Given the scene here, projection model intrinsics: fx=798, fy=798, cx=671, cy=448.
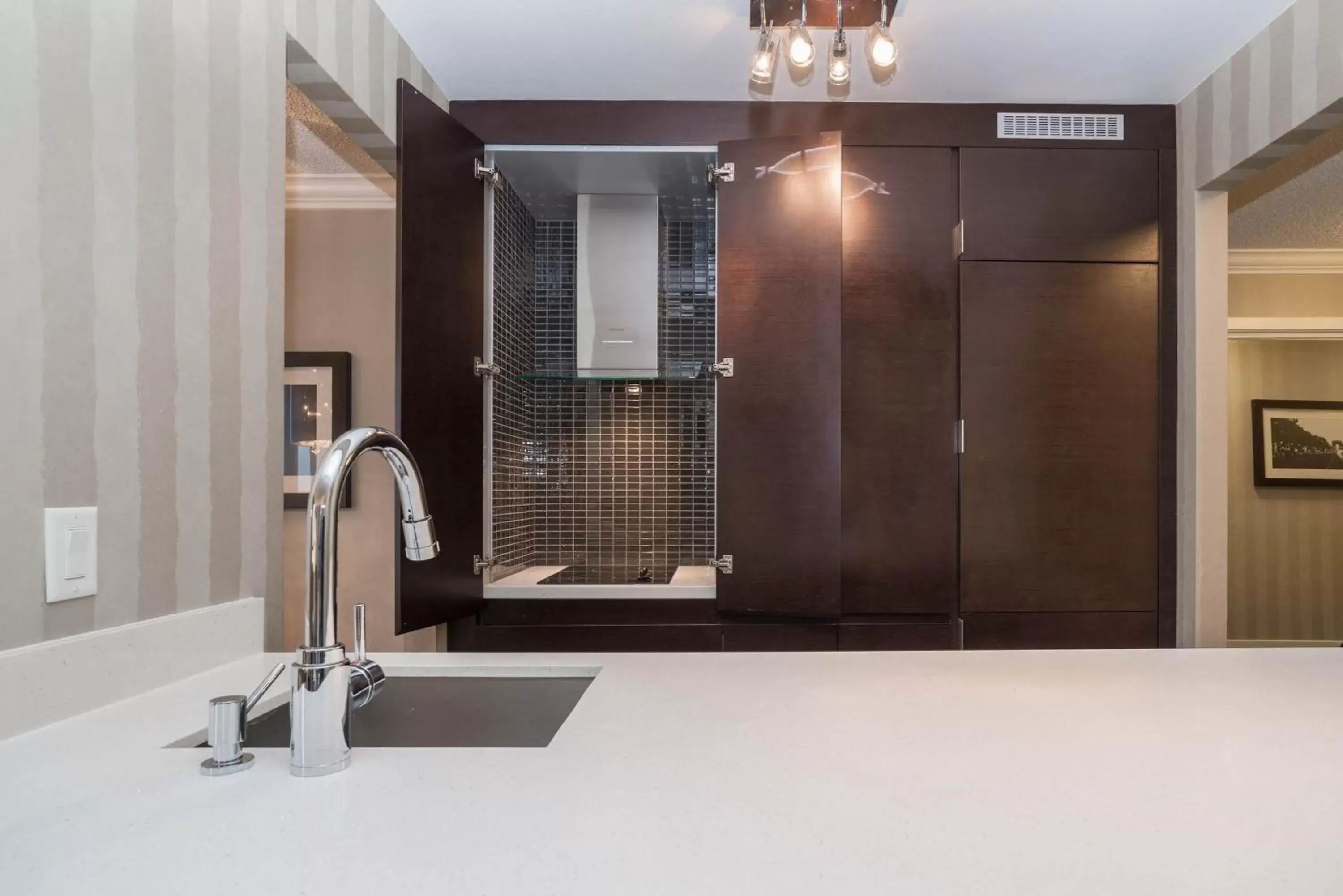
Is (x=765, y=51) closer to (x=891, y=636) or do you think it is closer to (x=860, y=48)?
(x=860, y=48)

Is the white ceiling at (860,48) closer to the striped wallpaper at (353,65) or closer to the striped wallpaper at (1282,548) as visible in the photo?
the striped wallpaper at (353,65)

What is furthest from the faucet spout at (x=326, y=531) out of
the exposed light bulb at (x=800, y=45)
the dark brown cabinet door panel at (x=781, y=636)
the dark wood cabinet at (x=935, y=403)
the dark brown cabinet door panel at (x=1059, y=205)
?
the dark brown cabinet door panel at (x=1059, y=205)

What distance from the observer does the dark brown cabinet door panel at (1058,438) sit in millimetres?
2459

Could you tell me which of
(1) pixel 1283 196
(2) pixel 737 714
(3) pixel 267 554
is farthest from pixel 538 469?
(1) pixel 1283 196

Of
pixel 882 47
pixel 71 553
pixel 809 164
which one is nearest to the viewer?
pixel 71 553

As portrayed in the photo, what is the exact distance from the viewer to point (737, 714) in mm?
926

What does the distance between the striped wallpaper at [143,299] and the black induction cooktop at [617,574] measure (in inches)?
57.6

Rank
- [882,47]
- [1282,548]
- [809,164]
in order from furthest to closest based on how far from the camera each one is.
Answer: [1282,548]
[809,164]
[882,47]

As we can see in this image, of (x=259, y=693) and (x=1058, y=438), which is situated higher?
(x=1058, y=438)

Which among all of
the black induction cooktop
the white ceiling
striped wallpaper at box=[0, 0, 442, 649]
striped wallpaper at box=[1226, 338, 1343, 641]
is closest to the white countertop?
striped wallpaper at box=[0, 0, 442, 649]

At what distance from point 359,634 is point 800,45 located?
1.63 meters

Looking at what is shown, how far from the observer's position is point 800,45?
185 centimetres

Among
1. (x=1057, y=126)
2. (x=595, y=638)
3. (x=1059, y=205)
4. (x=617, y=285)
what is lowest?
(x=595, y=638)

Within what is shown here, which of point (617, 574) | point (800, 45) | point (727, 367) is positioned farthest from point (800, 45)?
point (617, 574)
